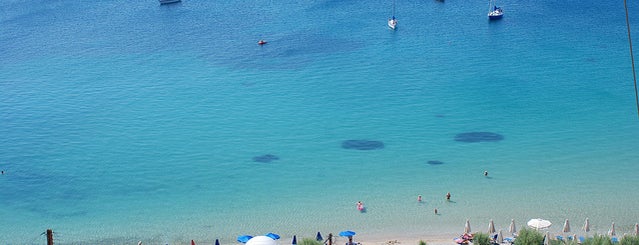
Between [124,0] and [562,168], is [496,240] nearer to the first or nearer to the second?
[562,168]

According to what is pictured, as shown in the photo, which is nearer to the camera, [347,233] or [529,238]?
[529,238]

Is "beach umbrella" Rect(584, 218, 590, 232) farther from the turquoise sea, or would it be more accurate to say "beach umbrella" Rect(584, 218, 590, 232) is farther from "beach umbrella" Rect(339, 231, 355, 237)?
"beach umbrella" Rect(339, 231, 355, 237)

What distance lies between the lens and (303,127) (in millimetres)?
63781

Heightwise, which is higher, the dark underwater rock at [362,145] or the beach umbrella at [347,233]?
the dark underwater rock at [362,145]

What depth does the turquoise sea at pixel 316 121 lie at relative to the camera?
47500mm

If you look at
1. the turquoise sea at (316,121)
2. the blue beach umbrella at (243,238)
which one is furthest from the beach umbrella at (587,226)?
the blue beach umbrella at (243,238)

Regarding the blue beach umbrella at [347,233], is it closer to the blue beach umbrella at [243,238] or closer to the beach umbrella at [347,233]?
the beach umbrella at [347,233]

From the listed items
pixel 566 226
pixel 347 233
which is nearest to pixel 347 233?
pixel 347 233

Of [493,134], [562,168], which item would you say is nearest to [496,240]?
[562,168]

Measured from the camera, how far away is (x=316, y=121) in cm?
6488

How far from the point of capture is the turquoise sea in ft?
156

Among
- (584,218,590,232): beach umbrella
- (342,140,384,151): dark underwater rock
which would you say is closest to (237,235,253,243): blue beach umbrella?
(342,140,384,151): dark underwater rock

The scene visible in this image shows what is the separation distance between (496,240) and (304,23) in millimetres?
60147

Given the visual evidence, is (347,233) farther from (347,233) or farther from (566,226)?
(566,226)
